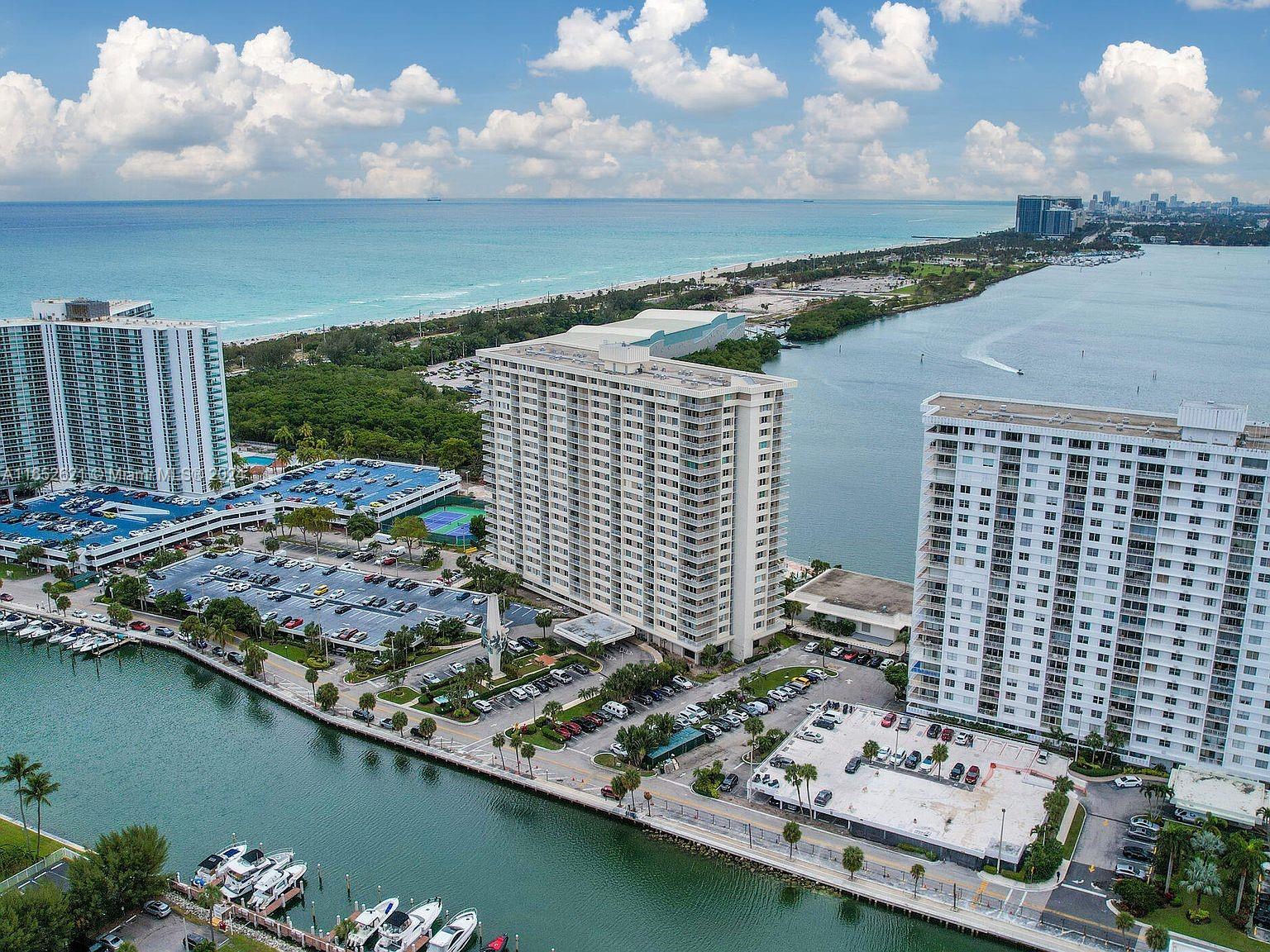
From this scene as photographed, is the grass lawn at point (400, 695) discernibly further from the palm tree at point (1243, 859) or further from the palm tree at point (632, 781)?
the palm tree at point (1243, 859)

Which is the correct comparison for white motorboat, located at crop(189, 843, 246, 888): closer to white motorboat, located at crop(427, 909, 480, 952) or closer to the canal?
the canal

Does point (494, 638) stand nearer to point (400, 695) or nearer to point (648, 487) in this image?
point (400, 695)

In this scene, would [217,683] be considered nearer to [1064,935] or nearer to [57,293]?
[1064,935]

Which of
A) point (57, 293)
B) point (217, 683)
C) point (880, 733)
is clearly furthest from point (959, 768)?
point (57, 293)

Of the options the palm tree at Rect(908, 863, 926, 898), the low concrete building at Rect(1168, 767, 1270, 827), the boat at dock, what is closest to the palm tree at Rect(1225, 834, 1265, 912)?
the low concrete building at Rect(1168, 767, 1270, 827)

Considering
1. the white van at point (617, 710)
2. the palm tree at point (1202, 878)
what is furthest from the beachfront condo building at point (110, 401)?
the palm tree at point (1202, 878)
